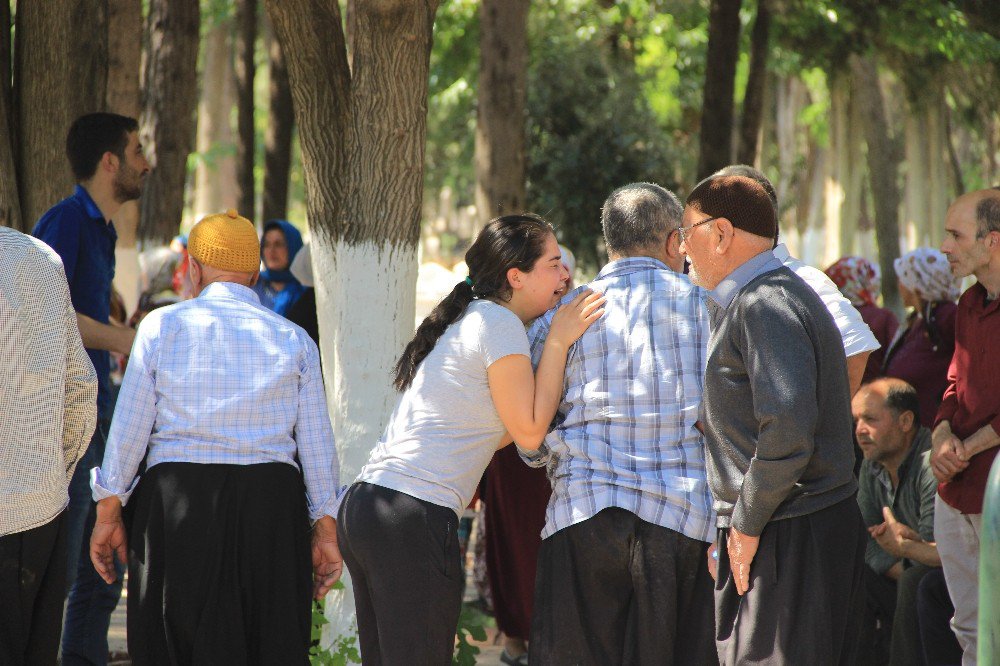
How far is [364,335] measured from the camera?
17.7 ft

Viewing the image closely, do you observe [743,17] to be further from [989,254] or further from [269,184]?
[989,254]

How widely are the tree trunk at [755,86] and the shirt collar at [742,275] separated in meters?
9.25

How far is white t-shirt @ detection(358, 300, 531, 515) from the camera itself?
3689 mm

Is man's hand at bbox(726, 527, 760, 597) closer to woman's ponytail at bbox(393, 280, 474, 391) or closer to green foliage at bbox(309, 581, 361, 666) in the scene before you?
woman's ponytail at bbox(393, 280, 474, 391)

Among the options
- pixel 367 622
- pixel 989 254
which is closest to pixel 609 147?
pixel 989 254

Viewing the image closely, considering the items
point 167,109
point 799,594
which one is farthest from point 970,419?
point 167,109

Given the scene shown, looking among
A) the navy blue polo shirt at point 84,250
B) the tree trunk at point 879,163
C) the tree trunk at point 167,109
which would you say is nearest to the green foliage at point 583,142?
the tree trunk at point 167,109

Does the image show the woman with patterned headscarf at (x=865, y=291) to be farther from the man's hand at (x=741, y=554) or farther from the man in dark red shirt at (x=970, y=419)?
the man's hand at (x=741, y=554)

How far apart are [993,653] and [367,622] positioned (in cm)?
205

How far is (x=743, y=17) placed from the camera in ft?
50.6

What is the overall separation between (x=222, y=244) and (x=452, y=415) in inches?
42.2

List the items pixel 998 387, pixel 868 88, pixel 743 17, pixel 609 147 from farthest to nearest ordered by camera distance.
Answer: pixel 868 88
pixel 743 17
pixel 609 147
pixel 998 387

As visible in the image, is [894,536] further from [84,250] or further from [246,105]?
[246,105]

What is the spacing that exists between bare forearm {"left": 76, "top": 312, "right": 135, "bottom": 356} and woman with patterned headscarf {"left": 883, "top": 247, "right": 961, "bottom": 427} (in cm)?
389
